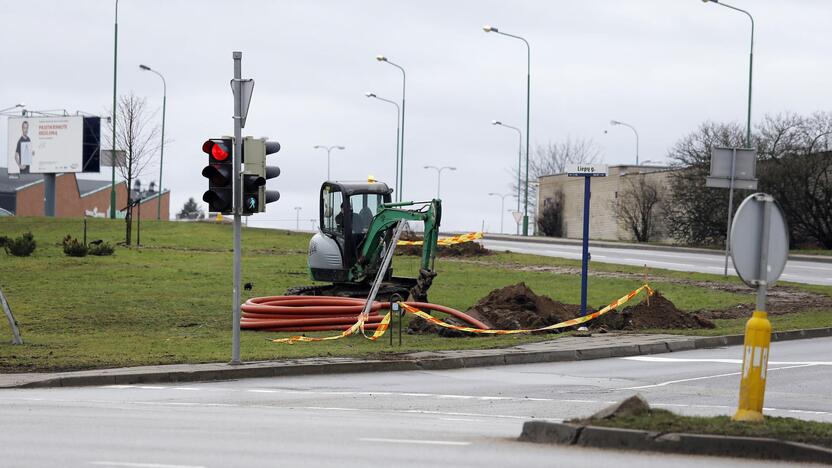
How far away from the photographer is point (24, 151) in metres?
80.8

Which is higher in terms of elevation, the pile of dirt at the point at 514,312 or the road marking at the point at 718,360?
the pile of dirt at the point at 514,312

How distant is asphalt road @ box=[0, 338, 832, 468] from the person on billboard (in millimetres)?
66995

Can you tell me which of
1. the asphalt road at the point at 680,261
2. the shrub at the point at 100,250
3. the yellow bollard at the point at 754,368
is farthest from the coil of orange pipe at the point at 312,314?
the shrub at the point at 100,250

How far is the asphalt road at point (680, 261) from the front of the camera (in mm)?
39719

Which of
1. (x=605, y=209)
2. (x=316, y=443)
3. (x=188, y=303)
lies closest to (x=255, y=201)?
(x=316, y=443)

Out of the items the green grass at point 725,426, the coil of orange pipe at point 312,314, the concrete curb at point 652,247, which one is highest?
the concrete curb at point 652,247

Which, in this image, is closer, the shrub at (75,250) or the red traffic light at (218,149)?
the red traffic light at (218,149)

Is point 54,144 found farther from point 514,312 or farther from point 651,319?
point 651,319

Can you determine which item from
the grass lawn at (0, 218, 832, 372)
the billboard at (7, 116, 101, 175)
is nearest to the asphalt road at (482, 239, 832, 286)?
the grass lawn at (0, 218, 832, 372)

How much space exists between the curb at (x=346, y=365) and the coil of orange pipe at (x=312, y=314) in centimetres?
338

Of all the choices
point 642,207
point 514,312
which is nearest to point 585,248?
point 514,312

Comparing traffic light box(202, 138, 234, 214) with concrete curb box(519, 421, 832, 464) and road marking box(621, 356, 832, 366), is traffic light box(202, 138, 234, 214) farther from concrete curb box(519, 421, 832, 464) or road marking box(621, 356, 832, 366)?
concrete curb box(519, 421, 832, 464)

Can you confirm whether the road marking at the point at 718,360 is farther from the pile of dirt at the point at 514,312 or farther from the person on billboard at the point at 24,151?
the person on billboard at the point at 24,151

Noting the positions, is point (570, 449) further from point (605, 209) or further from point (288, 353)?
point (605, 209)
